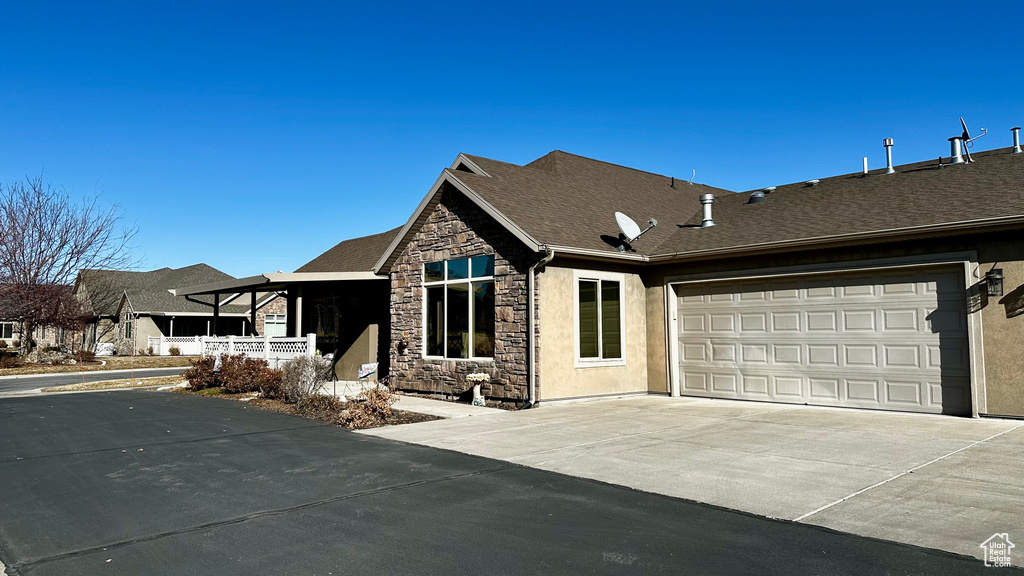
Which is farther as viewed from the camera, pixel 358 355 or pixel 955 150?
pixel 358 355

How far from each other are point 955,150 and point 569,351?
9223mm

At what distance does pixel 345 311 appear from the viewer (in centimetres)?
Answer: 1967

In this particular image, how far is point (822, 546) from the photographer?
4.86 meters

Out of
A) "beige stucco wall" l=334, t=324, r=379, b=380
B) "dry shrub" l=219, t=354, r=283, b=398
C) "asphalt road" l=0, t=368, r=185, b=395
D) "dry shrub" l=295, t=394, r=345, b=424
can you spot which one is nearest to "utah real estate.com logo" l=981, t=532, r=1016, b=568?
"dry shrub" l=295, t=394, r=345, b=424

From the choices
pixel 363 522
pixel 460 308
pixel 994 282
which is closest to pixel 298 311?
pixel 460 308

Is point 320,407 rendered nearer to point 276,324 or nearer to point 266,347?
point 266,347

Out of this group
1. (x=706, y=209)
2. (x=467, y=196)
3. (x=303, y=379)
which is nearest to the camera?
(x=303, y=379)

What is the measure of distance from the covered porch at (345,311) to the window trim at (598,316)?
19.3ft

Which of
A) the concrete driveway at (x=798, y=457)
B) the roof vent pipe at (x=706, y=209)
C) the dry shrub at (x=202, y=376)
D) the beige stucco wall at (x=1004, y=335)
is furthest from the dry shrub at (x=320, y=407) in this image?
the beige stucco wall at (x=1004, y=335)

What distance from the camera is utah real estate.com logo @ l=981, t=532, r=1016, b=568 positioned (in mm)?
4426

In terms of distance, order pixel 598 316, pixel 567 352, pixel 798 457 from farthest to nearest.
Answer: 1. pixel 598 316
2. pixel 567 352
3. pixel 798 457

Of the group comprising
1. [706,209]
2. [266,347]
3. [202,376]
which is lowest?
[202,376]

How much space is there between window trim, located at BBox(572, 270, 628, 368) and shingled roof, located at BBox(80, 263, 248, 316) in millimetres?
29905

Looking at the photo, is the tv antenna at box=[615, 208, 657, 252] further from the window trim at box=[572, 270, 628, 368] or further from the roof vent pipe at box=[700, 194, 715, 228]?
the roof vent pipe at box=[700, 194, 715, 228]
